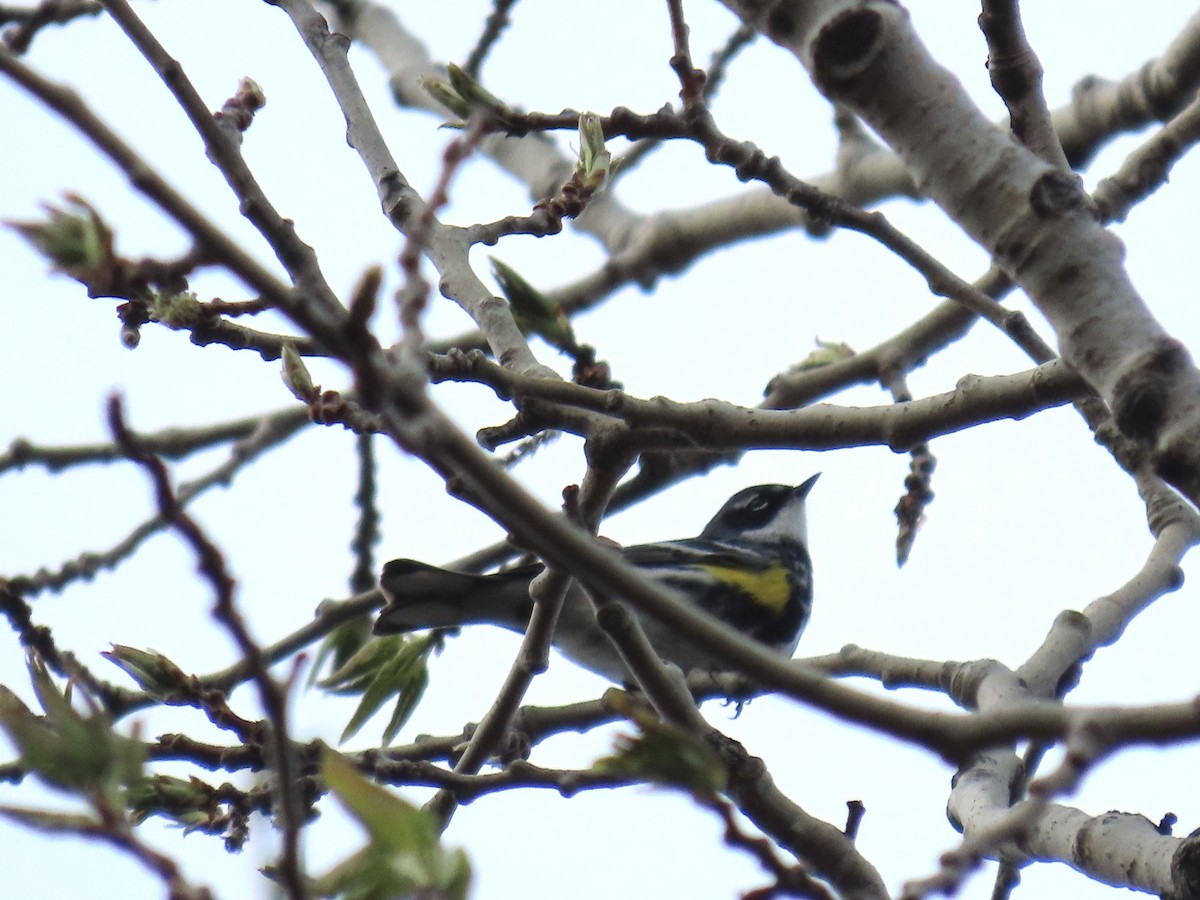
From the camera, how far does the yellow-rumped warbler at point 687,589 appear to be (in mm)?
4035

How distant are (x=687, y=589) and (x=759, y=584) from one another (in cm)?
37

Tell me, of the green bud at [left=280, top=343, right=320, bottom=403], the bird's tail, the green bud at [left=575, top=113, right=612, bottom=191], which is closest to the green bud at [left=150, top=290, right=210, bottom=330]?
the green bud at [left=280, top=343, right=320, bottom=403]

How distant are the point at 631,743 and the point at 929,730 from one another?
9.3 inches

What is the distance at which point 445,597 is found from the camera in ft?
13.9

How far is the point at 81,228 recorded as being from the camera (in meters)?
1.37

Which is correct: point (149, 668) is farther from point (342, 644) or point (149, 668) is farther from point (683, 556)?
point (683, 556)

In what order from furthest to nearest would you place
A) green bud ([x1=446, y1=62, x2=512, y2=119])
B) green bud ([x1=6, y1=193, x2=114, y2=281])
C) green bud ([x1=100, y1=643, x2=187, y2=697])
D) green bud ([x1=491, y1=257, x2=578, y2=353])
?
green bud ([x1=491, y1=257, x2=578, y2=353])
green bud ([x1=446, y1=62, x2=512, y2=119])
green bud ([x1=100, y1=643, x2=187, y2=697])
green bud ([x1=6, y1=193, x2=114, y2=281])

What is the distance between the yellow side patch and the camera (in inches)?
215

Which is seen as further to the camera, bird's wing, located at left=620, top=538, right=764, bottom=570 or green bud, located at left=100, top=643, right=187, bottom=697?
bird's wing, located at left=620, top=538, right=764, bottom=570

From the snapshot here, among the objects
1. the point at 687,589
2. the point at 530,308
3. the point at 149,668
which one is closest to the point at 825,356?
the point at 687,589

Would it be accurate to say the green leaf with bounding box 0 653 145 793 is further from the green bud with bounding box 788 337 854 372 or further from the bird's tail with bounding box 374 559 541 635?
the green bud with bounding box 788 337 854 372

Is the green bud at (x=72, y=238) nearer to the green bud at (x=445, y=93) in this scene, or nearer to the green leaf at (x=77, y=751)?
the green leaf at (x=77, y=751)

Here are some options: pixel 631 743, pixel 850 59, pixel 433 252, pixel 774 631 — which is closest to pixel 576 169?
pixel 433 252

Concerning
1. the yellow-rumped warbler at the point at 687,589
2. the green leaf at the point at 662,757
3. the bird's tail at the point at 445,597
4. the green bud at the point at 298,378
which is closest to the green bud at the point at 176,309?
the green bud at the point at 298,378
